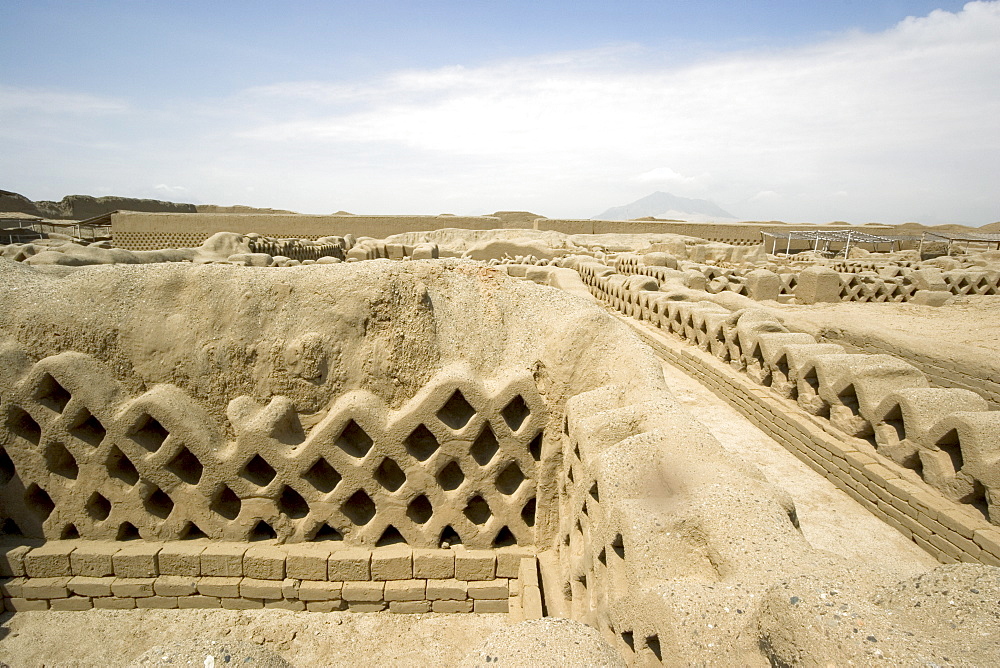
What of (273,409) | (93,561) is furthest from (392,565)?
(93,561)

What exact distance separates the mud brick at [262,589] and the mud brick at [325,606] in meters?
0.19

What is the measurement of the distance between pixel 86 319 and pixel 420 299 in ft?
6.98

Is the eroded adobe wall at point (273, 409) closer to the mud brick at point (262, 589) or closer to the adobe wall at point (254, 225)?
the mud brick at point (262, 589)

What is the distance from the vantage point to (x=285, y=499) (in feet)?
11.9

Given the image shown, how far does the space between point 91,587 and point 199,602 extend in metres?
0.71

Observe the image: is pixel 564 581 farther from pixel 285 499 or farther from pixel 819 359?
pixel 819 359

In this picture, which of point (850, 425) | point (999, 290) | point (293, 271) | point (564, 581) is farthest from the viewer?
point (999, 290)

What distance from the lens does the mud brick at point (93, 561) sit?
11.5 feet

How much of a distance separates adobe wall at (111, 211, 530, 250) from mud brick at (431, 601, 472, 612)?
24671mm

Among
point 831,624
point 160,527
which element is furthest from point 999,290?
point 160,527

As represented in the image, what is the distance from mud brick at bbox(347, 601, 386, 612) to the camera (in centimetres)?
340

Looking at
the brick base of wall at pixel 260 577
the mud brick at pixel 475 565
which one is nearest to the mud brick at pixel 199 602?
the brick base of wall at pixel 260 577

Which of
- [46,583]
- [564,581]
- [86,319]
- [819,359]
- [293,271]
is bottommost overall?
[46,583]

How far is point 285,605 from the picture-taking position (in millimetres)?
3432
